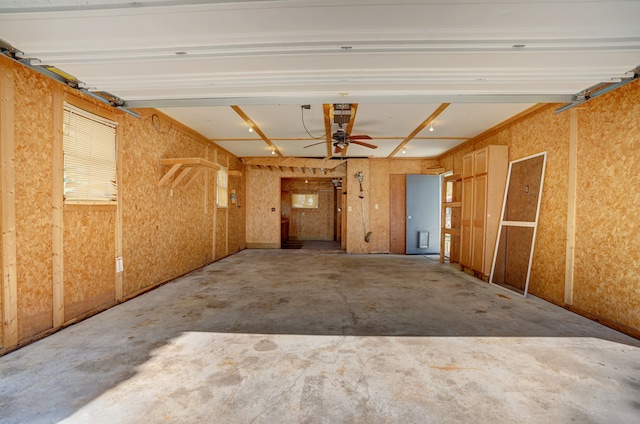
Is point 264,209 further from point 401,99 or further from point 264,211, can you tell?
point 401,99

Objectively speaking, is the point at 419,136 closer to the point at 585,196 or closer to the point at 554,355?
the point at 585,196

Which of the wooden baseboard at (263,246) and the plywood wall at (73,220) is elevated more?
the plywood wall at (73,220)

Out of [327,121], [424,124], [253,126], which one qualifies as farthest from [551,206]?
[253,126]

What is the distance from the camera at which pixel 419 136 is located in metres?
5.70

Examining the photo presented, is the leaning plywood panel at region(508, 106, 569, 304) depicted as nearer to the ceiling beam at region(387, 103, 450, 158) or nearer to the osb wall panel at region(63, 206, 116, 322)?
the ceiling beam at region(387, 103, 450, 158)

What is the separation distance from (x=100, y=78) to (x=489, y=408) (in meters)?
4.14

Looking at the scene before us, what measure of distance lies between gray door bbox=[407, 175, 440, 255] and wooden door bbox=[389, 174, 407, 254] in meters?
0.23

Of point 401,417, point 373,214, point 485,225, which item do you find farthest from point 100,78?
point 373,214

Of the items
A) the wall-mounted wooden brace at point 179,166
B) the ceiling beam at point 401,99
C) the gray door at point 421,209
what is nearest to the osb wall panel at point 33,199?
the ceiling beam at point 401,99

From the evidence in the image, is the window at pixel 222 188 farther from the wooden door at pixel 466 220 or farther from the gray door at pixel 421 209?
the wooden door at pixel 466 220

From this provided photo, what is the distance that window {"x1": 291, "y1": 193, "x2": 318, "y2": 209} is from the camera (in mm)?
12406

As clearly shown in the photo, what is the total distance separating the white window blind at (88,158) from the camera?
2949 mm

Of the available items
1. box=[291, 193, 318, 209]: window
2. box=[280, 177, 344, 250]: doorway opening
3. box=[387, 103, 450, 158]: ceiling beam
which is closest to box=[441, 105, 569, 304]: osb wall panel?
box=[387, 103, 450, 158]: ceiling beam

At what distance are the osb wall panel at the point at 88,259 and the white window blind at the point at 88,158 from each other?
18 centimetres
